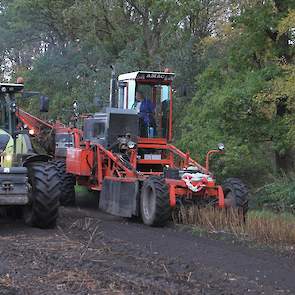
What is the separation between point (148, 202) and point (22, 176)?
2.87m

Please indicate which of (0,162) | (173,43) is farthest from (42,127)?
(173,43)

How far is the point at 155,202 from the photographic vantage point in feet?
37.0

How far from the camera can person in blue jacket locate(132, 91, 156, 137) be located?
47.9ft

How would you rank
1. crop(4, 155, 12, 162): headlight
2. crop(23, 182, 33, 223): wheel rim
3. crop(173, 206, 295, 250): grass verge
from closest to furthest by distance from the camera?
crop(173, 206, 295, 250): grass verge < crop(23, 182, 33, 223): wheel rim < crop(4, 155, 12, 162): headlight

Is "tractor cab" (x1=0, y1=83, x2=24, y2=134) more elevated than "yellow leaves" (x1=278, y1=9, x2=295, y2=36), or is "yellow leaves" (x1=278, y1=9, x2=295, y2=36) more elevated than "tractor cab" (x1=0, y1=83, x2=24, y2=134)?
"yellow leaves" (x1=278, y1=9, x2=295, y2=36)

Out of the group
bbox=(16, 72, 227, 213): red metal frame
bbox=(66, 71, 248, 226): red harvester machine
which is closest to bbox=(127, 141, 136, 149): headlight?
bbox=(66, 71, 248, 226): red harvester machine

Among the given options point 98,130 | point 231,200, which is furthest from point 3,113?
point 231,200

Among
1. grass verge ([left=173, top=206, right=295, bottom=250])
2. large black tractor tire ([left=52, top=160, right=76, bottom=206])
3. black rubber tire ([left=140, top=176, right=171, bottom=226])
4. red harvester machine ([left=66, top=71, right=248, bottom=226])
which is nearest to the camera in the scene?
grass verge ([left=173, top=206, right=295, bottom=250])

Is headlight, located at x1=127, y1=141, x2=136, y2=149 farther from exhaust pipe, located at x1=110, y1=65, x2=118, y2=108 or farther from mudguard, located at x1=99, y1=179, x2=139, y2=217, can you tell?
exhaust pipe, located at x1=110, y1=65, x2=118, y2=108

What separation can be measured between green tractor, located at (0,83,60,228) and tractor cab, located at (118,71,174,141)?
3569mm

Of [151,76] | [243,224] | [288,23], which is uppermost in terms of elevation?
[288,23]

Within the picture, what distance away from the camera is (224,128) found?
57.4 ft

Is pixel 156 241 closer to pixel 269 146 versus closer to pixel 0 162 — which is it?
pixel 0 162

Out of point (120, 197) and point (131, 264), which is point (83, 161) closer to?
point (120, 197)
